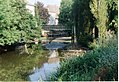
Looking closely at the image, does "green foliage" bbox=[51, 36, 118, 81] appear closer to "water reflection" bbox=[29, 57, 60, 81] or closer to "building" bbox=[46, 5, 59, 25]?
"water reflection" bbox=[29, 57, 60, 81]

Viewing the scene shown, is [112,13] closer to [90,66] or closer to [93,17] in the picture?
[93,17]

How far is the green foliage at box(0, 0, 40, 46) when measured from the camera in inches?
993

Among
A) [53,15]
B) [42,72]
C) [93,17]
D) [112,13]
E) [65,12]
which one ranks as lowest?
[42,72]

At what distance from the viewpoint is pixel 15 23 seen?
97.0 feet

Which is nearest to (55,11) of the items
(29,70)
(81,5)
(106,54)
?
(81,5)

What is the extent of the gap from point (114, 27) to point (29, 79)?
12.3 meters

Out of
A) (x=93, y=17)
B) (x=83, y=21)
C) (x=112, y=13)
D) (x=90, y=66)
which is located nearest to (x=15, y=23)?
(x=83, y=21)

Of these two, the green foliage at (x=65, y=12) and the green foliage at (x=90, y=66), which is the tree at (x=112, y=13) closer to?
the green foliage at (x=90, y=66)

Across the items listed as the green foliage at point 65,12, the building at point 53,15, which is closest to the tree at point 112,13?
the green foliage at point 65,12

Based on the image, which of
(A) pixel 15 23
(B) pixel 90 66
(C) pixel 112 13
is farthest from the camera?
(A) pixel 15 23

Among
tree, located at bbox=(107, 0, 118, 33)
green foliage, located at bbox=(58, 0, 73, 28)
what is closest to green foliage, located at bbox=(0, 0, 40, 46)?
tree, located at bbox=(107, 0, 118, 33)

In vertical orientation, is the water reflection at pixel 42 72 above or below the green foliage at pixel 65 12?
below

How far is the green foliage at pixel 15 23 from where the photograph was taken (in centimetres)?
2523

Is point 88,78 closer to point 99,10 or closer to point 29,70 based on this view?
point 29,70
